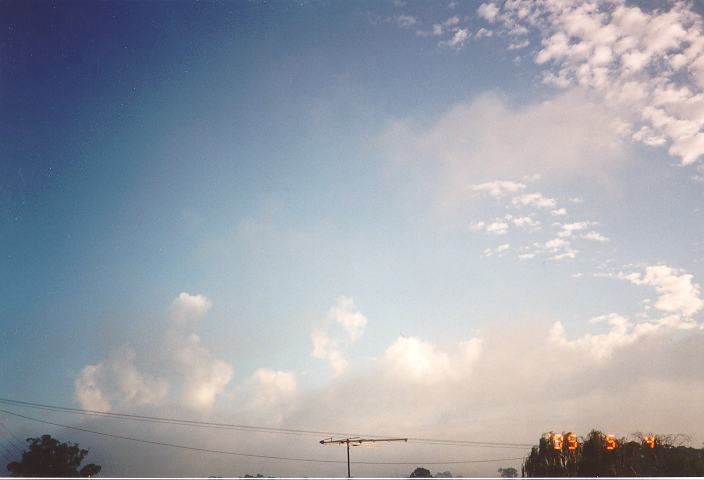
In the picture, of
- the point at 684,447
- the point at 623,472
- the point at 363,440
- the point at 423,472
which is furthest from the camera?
the point at 423,472

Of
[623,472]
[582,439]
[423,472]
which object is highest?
[582,439]

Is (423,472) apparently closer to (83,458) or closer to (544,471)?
(544,471)

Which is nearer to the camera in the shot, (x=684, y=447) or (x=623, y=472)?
(x=623, y=472)

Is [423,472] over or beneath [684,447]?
beneath

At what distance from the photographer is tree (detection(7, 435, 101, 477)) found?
147ft

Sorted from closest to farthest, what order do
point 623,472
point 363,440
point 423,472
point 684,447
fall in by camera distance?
1. point 363,440
2. point 623,472
3. point 684,447
4. point 423,472

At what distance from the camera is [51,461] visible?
45.8 meters

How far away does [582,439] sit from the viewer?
5381 centimetres

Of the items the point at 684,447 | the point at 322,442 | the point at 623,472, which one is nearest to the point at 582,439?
the point at 623,472

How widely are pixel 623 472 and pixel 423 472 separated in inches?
2592

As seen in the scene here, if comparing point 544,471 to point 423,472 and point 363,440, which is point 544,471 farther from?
point 423,472

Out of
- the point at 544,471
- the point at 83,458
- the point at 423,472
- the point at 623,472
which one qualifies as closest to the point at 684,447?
the point at 623,472

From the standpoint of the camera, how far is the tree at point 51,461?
4488 centimetres

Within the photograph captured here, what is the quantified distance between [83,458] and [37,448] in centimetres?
480
